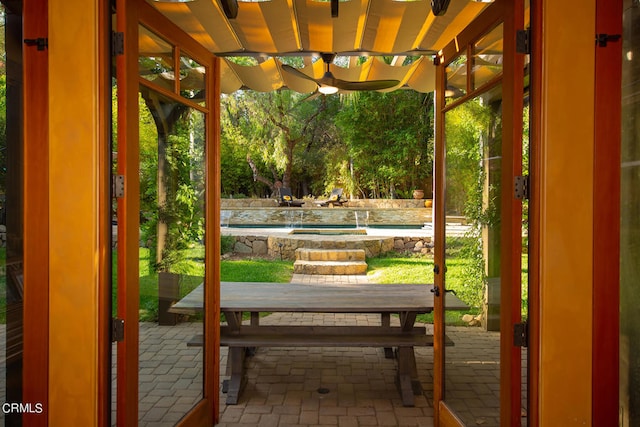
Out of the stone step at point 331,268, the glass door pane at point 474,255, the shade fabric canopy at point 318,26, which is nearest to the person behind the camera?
the glass door pane at point 474,255

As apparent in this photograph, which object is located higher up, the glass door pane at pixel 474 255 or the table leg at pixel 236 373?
the glass door pane at pixel 474 255

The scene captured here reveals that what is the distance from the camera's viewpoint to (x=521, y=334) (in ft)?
6.13

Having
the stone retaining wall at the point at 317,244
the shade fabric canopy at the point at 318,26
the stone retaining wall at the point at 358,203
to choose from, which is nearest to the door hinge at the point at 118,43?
the shade fabric canopy at the point at 318,26

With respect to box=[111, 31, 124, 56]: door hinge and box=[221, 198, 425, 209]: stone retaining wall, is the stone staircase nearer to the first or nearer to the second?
box=[111, 31, 124, 56]: door hinge

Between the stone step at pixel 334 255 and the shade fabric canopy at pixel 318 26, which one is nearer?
the shade fabric canopy at pixel 318 26

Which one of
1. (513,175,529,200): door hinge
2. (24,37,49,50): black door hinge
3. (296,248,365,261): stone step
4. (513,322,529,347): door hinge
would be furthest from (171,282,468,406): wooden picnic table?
(296,248,365,261): stone step

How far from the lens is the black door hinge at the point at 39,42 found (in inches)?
72.9

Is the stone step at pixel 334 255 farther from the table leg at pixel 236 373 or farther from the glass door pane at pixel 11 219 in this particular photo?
the glass door pane at pixel 11 219

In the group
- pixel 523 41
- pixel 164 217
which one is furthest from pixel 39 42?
pixel 523 41

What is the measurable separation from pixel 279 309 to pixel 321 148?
17345 mm

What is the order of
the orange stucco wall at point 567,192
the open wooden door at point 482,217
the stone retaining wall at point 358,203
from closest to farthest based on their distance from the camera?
the orange stucco wall at point 567,192 → the open wooden door at point 482,217 → the stone retaining wall at point 358,203

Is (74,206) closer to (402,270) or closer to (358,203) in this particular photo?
(402,270)

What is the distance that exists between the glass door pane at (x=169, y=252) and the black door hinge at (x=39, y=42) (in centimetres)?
40

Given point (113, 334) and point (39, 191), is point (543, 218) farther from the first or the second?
point (39, 191)
